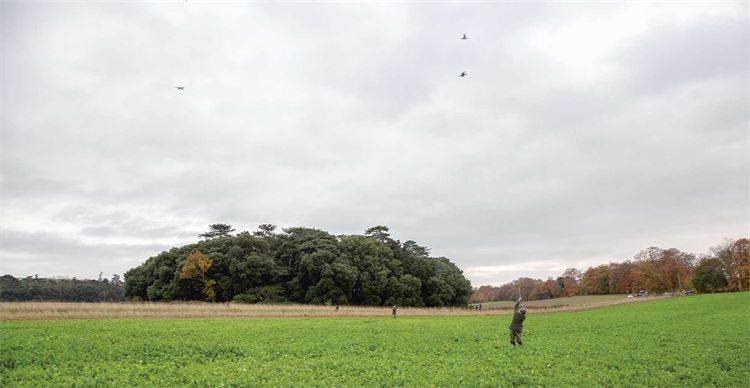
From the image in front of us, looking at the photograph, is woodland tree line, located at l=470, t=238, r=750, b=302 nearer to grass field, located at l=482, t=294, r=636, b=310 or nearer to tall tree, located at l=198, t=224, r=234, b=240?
grass field, located at l=482, t=294, r=636, b=310

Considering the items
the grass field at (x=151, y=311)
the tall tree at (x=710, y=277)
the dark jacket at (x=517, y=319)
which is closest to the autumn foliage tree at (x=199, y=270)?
the grass field at (x=151, y=311)

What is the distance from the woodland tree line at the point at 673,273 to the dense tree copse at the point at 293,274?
1442 inches

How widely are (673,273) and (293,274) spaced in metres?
152

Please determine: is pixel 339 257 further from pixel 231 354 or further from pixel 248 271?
pixel 231 354

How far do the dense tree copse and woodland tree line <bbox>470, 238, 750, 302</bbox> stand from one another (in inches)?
1442

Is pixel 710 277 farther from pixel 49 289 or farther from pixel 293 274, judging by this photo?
pixel 49 289

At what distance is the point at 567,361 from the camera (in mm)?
20156

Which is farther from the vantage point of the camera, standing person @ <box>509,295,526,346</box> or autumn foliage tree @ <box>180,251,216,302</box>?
autumn foliage tree @ <box>180,251,216,302</box>

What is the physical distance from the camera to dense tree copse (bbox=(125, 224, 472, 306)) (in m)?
84.9

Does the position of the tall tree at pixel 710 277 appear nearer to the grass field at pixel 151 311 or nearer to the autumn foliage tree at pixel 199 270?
the grass field at pixel 151 311

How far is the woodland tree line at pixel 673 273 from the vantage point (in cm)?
13375

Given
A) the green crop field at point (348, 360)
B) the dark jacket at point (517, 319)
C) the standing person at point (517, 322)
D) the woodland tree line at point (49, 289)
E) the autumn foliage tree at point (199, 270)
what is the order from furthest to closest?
the woodland tree line at point (49, 289) < the autumn foliage tree at point (199, 270) < the dark jacket at point (517, 319) < the standing person at point (517, 322) < the green crop field at point (348, 360)

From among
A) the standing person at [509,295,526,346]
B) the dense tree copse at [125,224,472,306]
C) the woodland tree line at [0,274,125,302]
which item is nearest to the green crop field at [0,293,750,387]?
the standing person at [509,295,526,346]

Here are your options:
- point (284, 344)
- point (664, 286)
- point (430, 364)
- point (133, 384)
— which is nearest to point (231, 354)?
point (284, 344)
